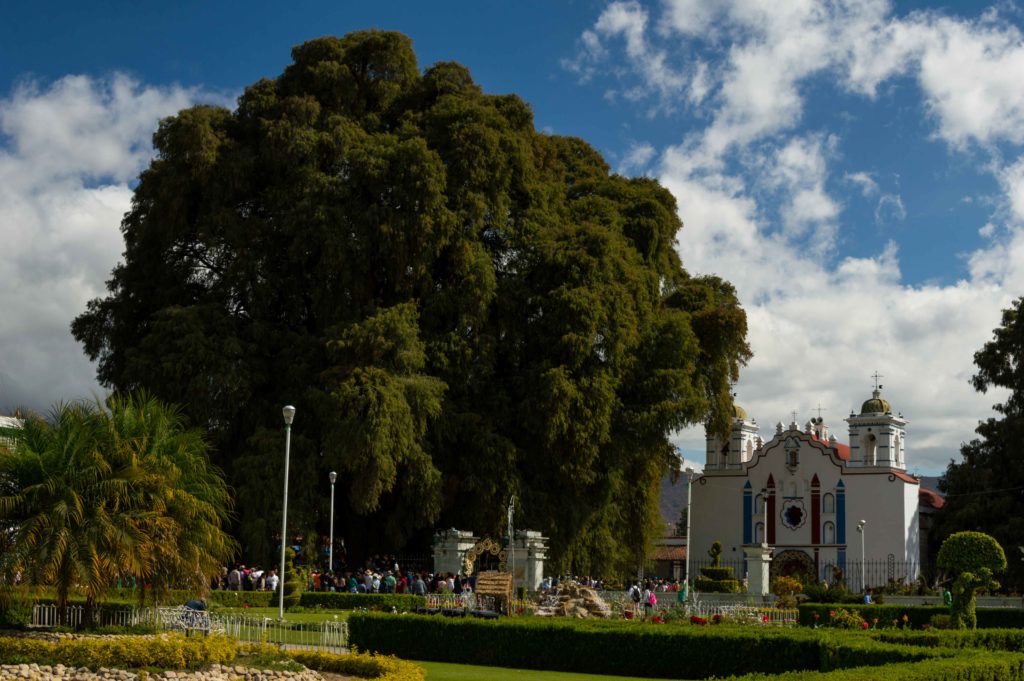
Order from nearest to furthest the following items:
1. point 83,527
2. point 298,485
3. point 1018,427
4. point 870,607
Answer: point 83,527 < point 870,607 < point 298,485 < point 1018,427

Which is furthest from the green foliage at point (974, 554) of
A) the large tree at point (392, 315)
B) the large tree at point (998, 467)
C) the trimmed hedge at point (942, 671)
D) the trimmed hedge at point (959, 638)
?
the large tree at point (998, 467)

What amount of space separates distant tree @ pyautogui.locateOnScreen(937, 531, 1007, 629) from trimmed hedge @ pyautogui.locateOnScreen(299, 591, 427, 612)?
1045cm

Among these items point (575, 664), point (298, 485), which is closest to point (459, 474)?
point (298, 485)

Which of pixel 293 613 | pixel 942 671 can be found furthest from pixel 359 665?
pixel 293 613

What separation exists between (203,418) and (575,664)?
1631 centimetres

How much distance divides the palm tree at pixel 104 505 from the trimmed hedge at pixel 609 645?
3213 mm

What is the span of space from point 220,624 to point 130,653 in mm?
4830

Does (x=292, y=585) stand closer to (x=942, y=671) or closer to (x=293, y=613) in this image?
(x=293, y=613)

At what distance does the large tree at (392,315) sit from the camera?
30484mm

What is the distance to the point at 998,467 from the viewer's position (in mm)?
41000

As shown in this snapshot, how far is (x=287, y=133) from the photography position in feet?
108

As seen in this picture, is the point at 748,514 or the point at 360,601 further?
the point at 748,514

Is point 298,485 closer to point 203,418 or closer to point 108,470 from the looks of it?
point 203,418

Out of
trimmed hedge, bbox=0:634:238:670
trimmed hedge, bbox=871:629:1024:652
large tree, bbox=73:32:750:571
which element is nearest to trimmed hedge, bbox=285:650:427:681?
trimmed hedge, bbox=0:634:238:670
